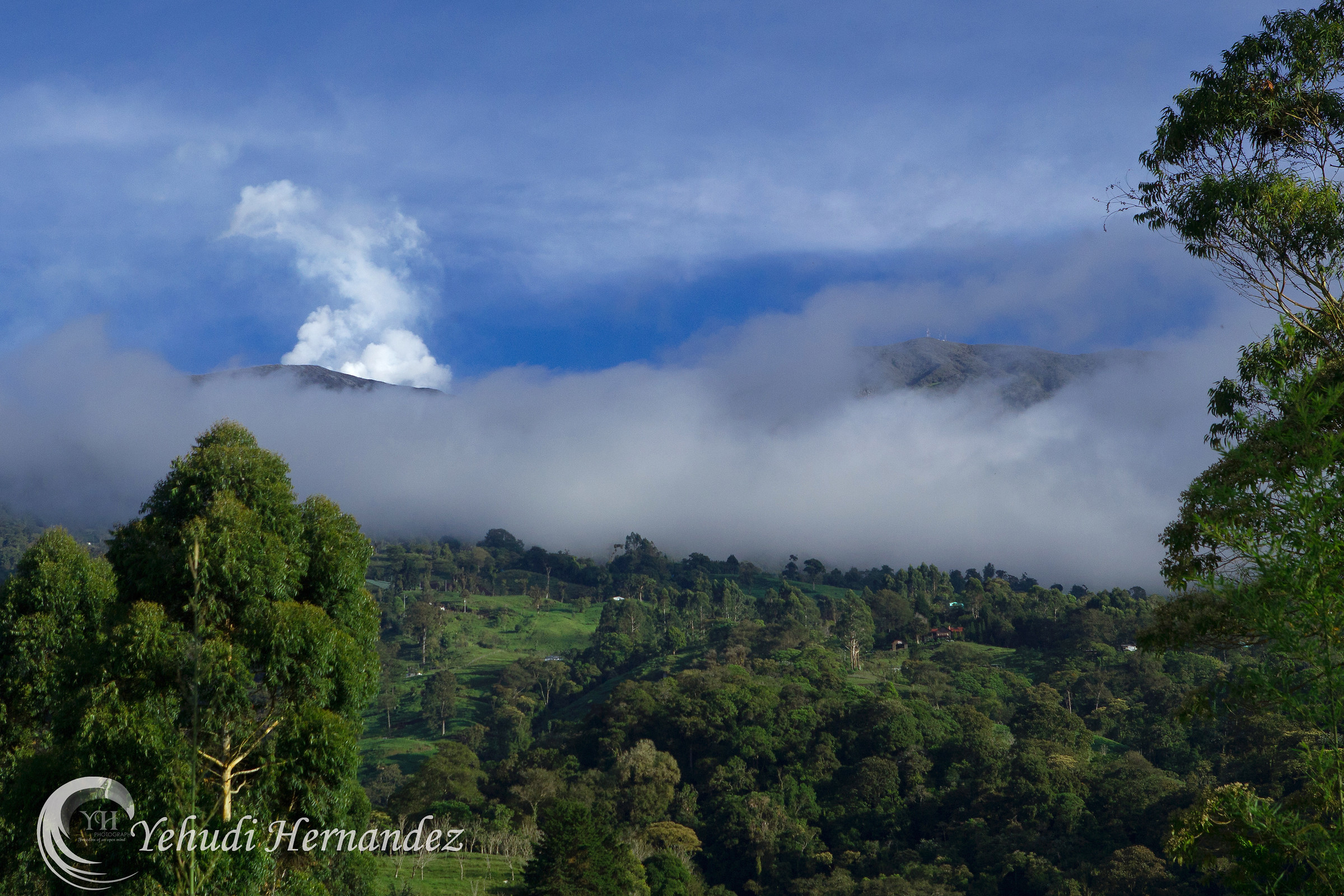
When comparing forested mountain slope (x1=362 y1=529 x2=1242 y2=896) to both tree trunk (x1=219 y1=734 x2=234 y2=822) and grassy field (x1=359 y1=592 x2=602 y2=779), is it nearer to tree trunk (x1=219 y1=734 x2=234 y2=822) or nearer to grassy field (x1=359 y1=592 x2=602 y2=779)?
grassy field (x1=359 y1=592 x2=602 y2=779)

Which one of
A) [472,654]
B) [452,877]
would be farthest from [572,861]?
[472,654]

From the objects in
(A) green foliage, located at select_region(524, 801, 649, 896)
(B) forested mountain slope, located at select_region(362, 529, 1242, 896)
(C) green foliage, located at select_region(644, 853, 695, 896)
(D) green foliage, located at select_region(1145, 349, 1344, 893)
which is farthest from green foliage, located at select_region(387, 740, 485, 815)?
(D) green foliage, located at select_region(1145, 349, 1344, 893)

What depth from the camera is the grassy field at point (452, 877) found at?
41.0 metres

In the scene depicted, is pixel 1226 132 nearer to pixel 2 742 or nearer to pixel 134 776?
pixel 134 776

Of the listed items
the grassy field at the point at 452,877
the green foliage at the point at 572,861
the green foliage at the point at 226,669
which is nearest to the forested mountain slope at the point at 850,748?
the grassy field at the point at 452,877

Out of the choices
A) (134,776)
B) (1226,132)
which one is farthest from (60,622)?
(1226,132)

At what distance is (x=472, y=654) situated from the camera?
443 ft

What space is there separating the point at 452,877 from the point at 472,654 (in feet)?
301

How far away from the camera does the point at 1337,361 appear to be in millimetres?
13953

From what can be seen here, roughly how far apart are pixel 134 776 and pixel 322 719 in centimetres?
209

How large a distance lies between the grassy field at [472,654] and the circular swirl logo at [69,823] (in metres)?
80.5

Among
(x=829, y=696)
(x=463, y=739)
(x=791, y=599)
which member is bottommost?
(x=463, y=739)

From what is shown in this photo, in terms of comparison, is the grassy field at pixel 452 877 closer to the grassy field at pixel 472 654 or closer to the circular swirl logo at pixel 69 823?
the circular swirl logo at pixel 69 823

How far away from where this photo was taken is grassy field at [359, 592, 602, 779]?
9756 cm
